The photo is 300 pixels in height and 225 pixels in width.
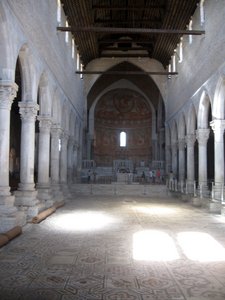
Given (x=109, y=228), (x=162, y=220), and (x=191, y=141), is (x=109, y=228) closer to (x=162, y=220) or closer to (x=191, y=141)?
(x=162, y=220)

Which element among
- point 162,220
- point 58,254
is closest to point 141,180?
point 162,220

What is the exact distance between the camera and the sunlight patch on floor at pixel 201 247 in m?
7.66

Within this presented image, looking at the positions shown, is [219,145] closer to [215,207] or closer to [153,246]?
[215,207]

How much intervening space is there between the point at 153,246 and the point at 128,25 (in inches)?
871

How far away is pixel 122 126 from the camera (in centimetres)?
4853

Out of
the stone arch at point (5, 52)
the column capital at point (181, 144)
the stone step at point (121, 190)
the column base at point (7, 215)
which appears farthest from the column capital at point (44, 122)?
the column capital at point (181, 144)

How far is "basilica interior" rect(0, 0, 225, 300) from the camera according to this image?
639 centimetres

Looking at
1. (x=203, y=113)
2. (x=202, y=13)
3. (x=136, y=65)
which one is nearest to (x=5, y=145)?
(x=203, y=113)

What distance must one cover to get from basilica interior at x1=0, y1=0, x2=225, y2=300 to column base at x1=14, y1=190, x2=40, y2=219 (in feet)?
0.14

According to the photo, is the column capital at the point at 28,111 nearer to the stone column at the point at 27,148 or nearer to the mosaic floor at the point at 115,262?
the stone column at the point at 27,148

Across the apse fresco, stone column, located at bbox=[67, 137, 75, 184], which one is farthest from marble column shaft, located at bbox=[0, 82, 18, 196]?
the apse fresco

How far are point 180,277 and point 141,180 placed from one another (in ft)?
103

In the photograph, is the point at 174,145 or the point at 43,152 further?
the point at 174,145

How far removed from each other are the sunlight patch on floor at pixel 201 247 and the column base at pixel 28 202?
18.6ft
